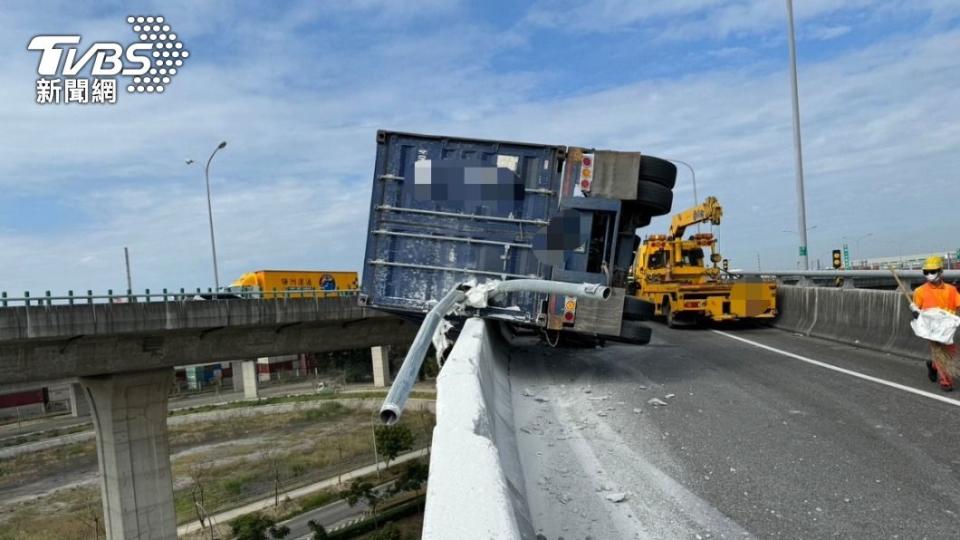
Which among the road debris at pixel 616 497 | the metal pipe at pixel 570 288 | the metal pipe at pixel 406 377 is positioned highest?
the metal pipe at pixel 570 288

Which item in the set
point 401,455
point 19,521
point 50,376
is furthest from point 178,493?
point 50,376

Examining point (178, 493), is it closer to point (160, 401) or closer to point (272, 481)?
point (272, 481)

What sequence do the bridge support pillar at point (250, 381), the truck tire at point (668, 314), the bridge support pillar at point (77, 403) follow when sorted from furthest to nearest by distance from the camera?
the bridge support pillar at point (250, 381) → the bridge support pillar at point (77, 403) → the truck tire at point (668, 314)

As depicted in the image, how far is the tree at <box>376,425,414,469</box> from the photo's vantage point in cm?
3975

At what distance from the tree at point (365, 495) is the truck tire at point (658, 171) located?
90.8 feet

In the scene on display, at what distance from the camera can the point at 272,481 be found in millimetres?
38906

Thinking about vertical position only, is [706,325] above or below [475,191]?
below

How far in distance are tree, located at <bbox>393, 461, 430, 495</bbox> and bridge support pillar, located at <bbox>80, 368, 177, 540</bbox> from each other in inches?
537

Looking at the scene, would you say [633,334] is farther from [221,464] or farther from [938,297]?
[221,464]

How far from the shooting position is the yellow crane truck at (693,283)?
642 inches

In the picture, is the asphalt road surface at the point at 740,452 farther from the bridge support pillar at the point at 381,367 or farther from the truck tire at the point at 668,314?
the bridge support pillar at the point at 381,367

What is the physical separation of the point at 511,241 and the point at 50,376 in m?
16.7

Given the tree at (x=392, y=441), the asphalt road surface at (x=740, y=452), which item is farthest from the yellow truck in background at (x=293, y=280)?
the asphalt road surface at (x=740, y=452)

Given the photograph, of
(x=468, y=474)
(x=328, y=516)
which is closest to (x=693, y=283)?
(x=468, y=474)
